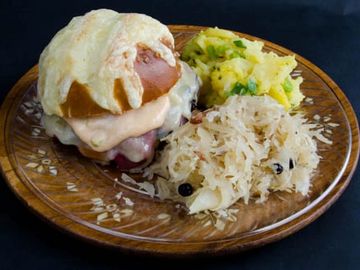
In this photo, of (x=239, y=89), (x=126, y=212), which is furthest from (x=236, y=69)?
(x=126, y=212)

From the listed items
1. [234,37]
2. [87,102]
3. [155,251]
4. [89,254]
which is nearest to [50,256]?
[89,254]

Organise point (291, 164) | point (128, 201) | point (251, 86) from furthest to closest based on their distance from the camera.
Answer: point (251, 86) → point (291, 164) → point (128, 201)

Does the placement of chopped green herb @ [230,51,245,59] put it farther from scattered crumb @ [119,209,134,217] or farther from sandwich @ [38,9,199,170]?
scattered crumb @ [119,209,134,217]

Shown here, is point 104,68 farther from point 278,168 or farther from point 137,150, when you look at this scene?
point 278,168

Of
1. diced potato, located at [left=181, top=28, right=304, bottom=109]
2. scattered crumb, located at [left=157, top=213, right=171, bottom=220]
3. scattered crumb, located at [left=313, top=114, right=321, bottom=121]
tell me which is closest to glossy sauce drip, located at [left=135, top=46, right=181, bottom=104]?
diced potato, located at [left=181, top=28, right=304, bottom=109]

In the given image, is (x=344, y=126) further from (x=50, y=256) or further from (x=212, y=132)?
(x=50, y=256)

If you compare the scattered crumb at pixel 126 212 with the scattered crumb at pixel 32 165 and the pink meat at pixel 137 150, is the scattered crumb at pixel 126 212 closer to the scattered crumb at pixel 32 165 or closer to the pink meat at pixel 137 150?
the pink meat at pixel 137 150
